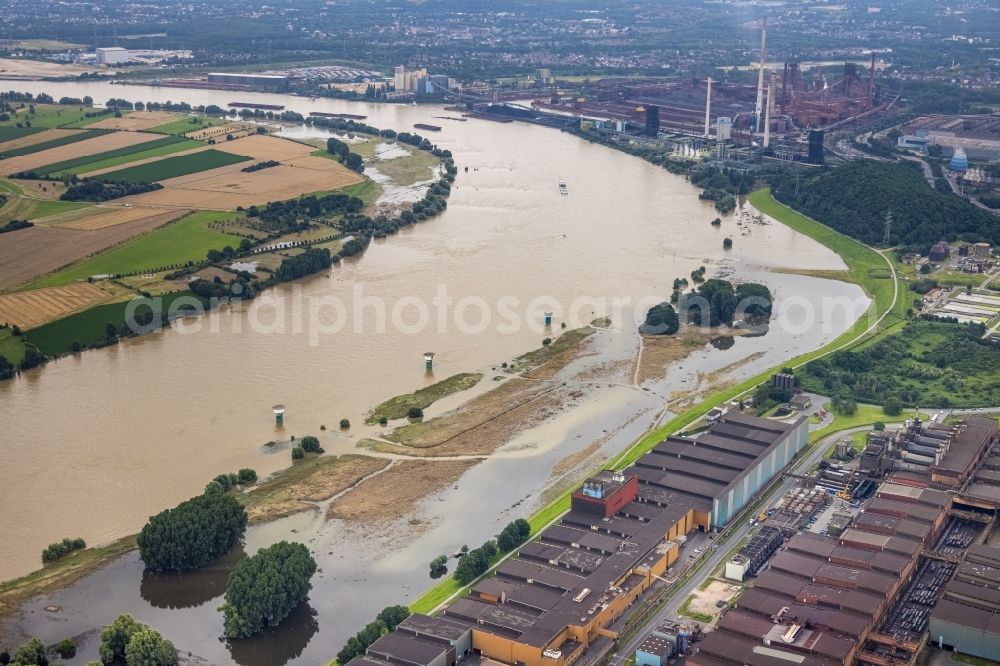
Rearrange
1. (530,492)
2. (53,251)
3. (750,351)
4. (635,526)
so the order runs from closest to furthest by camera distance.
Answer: (635,526) → (530,492) → (750,351) → (53,251)

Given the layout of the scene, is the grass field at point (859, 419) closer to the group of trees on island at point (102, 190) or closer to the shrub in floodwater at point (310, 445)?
the shrub in floodwater at point (310, 445)

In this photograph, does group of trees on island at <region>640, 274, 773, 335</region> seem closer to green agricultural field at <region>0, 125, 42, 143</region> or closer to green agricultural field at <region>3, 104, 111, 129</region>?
green agricultural field at <region>0, 125, 42, 143</region>

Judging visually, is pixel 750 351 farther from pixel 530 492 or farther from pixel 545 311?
pixel 530 492

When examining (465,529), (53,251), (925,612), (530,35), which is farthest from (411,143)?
(530,35)

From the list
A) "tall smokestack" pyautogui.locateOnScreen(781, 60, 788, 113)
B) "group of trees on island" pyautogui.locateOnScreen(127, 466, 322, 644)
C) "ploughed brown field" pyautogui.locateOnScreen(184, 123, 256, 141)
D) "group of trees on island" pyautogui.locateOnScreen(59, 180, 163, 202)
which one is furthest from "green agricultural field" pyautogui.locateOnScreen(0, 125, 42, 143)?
"group of trees on island" pyautogui.locateOnScreen(127, 466, 322, 644)

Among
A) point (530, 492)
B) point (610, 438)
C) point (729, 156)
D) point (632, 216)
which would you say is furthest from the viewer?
point (729, 156)

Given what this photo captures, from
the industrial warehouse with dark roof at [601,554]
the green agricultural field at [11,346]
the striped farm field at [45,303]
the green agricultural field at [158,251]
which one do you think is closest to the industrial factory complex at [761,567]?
the industrial warehouse with dark roof at [601,554]
